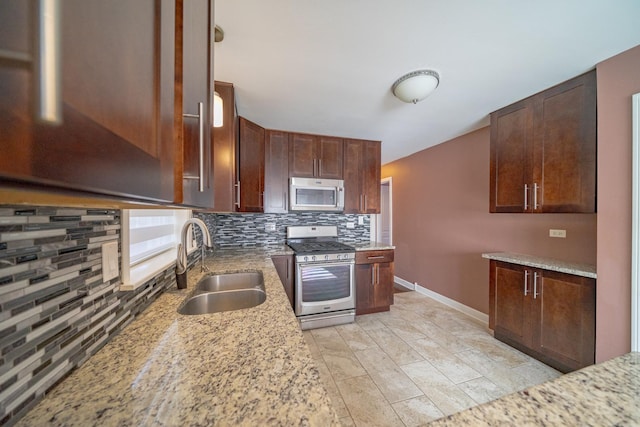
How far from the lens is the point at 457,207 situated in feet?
10.1

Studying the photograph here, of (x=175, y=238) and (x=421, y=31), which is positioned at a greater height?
(x=421, y=31)

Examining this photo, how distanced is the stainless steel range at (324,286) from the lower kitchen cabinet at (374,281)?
135 mm

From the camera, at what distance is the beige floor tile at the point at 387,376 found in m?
1.64

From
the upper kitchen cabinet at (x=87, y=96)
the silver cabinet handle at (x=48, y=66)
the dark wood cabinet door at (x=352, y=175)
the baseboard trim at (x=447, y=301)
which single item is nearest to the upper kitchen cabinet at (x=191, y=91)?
the upper kitchen cabinet at (x=87, y=96)

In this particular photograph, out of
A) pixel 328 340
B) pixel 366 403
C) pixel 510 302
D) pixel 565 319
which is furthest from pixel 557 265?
pixel 328 340

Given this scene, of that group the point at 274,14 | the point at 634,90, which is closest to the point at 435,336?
the point at 634,90

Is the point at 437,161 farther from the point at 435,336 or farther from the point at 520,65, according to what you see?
the point at 435,336

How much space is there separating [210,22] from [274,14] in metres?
0.50

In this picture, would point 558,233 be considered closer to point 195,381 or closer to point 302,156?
point 302,156

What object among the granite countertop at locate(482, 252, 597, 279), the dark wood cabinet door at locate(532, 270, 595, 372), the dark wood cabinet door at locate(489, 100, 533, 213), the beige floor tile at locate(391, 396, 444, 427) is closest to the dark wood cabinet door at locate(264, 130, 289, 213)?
the beige floor tile at locate(391, 396, 444, 427)

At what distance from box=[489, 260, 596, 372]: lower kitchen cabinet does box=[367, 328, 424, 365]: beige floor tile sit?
0.97 meters

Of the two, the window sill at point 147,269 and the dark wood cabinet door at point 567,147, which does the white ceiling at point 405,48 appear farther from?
the window sill at point 147,269

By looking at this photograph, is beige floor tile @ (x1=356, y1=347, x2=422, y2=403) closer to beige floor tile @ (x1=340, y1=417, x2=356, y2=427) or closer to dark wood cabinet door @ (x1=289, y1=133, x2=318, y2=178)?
beige floor tile @ (x1=340, y1=417, x2=356, y2=427)

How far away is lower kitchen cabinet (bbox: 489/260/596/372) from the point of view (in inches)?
65.0
